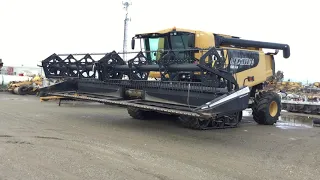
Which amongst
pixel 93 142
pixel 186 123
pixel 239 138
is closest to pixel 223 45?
pixel 186 123

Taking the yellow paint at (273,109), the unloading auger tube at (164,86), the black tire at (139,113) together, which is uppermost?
the unloading auger tube at (164,86)

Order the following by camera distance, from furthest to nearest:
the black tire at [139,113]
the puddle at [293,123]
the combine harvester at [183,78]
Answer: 1. the puddle at [293,123]
2. the black tire at [139,113]
3. the combine harvester at [183,78]

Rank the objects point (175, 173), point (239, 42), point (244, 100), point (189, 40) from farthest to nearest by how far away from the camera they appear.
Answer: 1. point (239, 42)
2. point (189, 40)
3. point (244, 100)
4. point (175, 173)

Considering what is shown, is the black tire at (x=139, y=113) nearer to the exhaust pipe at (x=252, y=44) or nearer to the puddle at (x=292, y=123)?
the exhaust pipe at (x=252, y=44)

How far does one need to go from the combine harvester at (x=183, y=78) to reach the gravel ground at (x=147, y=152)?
633 millimetres

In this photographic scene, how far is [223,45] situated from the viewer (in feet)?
34.4

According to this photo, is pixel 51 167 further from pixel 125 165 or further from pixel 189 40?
pixel 189 40

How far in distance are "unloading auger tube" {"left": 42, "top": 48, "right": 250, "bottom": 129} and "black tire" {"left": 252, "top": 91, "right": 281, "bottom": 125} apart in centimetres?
83

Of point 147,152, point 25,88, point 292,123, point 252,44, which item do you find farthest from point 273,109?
point 25,88

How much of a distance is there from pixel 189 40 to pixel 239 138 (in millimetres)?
3490

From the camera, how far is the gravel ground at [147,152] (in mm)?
4699

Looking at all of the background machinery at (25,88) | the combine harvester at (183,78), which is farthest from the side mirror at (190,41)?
the background machinery at (25,88)

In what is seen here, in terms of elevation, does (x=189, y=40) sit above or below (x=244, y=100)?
above

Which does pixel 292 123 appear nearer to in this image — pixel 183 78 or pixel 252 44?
pixel 252 44
